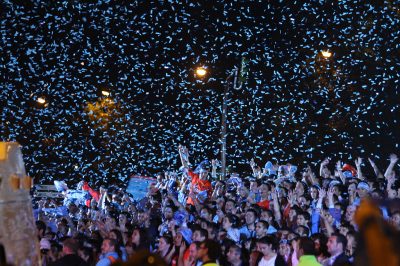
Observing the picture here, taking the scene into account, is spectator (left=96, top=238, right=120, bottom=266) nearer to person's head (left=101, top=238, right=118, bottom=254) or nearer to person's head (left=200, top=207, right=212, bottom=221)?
person's head (left=101, top=238, right=118, bottom=254)

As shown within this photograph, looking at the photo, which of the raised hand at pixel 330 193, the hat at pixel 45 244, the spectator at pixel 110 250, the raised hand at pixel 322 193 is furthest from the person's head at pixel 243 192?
the spectator at pixel 110 250

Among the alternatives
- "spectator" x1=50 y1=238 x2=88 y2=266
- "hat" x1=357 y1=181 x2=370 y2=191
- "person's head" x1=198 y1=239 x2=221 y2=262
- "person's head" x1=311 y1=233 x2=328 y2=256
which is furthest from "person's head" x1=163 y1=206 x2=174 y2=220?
"person's head" x1=198 y1=239 x2=221 y2=262

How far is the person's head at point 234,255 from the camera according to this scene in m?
6.85

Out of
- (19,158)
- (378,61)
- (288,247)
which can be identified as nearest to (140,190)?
(288,247)

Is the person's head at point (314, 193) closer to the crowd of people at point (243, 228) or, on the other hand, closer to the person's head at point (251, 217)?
the crowd of people at point (243, 228)

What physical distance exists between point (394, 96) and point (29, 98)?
75.6 ft

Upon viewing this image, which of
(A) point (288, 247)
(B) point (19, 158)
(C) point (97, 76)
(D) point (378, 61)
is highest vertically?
(C) point (97, 76)

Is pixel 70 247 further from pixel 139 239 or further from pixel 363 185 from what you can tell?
pixel 363 185

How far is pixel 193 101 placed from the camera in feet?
128

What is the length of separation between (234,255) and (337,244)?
1.17 m

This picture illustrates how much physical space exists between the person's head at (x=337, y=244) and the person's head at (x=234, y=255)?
1032 mm

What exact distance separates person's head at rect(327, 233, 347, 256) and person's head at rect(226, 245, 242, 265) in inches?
40.6

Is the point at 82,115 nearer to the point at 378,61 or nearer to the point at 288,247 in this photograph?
the point at 378,61

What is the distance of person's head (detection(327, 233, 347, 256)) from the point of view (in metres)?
6.47
